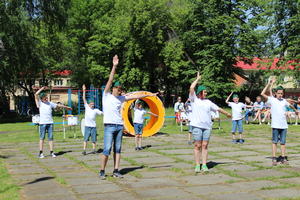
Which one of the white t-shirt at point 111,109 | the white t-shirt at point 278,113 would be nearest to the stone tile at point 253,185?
the white t-shirt at point 278,113

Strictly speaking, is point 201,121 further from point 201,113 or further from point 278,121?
point 278,121

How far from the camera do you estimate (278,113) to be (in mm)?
9164

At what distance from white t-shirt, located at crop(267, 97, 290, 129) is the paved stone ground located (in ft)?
3.38

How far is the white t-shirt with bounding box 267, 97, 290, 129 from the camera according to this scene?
912 cm

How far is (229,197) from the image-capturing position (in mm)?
6301

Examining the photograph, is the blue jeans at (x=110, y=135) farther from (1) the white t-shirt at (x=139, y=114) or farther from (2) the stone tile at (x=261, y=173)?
(1) the white t-shirt at (x=139, y=114)

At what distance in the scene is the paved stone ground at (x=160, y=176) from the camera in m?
6.65

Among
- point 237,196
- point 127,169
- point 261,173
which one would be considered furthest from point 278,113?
point 127,169

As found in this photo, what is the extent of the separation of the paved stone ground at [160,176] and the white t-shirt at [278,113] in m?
1.03

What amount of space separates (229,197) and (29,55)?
2628cm

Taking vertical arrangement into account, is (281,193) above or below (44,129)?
below

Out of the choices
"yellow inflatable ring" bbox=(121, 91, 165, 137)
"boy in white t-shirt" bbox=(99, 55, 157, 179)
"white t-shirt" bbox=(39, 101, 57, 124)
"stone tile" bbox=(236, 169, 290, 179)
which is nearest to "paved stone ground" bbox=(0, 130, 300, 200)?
"stone tile" bbox=(236, 169, 290, 179)

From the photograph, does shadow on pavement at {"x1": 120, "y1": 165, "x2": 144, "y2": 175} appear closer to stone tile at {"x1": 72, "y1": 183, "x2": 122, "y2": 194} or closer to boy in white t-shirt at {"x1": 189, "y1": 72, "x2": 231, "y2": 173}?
stone tile at {"x1": 72, "y1": 183, "x2": 122, "y2": 194}

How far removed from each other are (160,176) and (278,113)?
3354 millimetres
